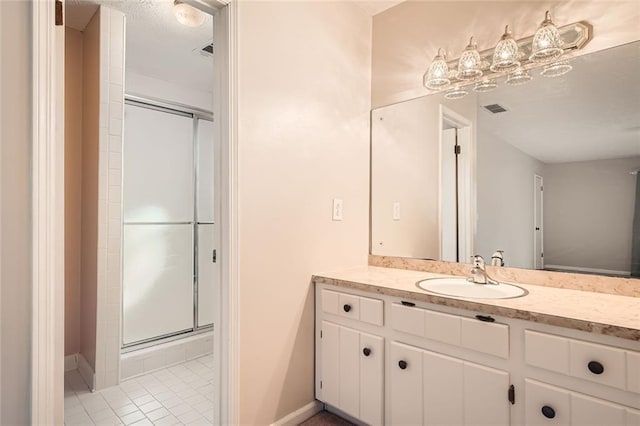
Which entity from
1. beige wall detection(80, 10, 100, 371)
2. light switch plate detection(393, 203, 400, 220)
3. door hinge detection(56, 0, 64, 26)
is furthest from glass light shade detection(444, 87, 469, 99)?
beige wall detection(80, 10, 100, 371)

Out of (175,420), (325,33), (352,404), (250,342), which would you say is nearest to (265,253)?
(250,342)

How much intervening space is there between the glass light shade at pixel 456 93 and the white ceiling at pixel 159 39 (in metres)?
1.66

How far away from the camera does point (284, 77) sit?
6.00 feet

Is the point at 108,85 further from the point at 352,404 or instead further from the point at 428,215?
the point at 352,404

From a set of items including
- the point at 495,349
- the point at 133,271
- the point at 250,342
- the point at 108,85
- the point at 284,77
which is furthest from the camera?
the point at 133,271

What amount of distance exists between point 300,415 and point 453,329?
101 cm

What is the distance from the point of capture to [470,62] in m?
1.85

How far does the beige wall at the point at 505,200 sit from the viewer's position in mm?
1753

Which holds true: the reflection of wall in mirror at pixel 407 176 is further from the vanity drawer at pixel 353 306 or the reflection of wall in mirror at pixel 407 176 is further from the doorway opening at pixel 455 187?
the vanity drawer at pixel 353 306

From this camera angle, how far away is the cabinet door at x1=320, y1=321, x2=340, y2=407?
1.85 metres

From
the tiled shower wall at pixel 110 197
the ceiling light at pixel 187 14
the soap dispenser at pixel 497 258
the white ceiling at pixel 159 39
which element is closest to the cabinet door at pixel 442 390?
the soap dispenser at pixel 497 258

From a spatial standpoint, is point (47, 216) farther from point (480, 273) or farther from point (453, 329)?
point (480, 273)

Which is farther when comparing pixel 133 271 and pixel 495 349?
pixel 133 271

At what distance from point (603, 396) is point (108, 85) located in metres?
3.01
